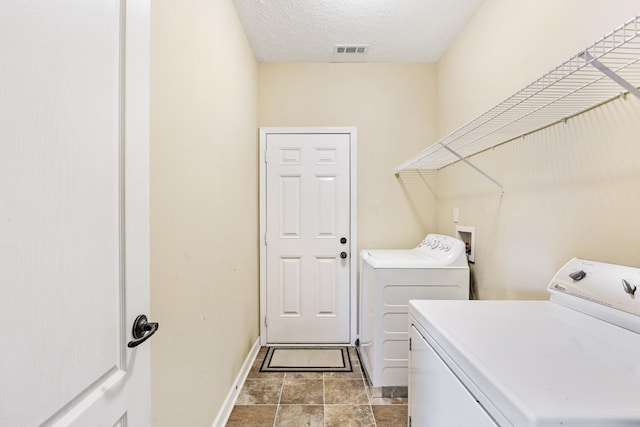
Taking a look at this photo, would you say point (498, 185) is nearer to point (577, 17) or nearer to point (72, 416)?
point (577, 17)

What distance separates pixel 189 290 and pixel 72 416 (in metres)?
0.75

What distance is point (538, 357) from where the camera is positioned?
2.40 feet

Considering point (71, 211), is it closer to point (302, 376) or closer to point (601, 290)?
point (601, 290)

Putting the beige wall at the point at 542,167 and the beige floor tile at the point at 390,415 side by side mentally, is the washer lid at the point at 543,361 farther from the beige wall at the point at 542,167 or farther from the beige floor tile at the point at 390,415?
the beige floor tile at the point at 390,415

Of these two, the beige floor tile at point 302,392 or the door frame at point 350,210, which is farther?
the door frame at point 350,210

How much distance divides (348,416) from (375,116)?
2398mm

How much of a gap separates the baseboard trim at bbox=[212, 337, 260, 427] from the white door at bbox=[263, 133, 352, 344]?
34 centimetres

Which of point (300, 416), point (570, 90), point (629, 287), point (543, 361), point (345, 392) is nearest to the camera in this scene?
point (543, 361)

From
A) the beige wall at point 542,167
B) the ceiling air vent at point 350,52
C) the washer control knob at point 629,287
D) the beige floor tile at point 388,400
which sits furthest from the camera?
the ceiling air vent at point 350,52

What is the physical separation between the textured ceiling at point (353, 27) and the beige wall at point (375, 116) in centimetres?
12

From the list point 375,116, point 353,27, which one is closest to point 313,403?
point 375,116

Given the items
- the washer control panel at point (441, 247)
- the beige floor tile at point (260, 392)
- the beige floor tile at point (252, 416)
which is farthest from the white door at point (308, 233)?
the beige floor tile at point (252, 416)

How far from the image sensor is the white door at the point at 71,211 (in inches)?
16.4

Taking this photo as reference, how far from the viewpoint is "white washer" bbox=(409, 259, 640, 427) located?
1.87ft
